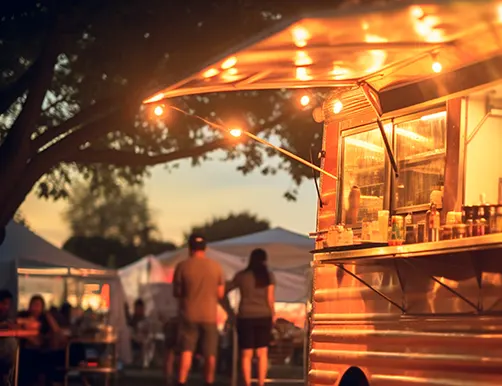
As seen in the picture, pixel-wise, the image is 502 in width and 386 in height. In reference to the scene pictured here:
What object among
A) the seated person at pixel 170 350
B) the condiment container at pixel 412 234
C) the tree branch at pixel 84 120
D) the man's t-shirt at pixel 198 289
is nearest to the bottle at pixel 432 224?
the condiment container at pixel 412 234

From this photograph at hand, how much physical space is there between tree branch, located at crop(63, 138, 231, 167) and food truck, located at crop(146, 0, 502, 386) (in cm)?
780

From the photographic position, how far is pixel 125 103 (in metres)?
15.6

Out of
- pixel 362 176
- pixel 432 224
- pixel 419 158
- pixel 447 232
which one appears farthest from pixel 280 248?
pixel 447 232

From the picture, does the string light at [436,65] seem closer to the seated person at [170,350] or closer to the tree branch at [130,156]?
the seated person at [170,350]

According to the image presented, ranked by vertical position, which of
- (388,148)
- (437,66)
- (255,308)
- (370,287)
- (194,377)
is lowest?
(194,377)

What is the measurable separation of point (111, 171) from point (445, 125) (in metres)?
15.1

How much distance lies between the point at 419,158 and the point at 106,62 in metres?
9.01

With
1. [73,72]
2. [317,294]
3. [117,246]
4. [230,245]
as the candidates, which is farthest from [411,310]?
[117,246]

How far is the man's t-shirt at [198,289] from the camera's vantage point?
13031 mm

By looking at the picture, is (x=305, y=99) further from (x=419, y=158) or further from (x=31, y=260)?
(x=31, y=260)

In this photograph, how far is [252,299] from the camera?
14000 mm

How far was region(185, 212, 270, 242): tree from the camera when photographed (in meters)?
71.3

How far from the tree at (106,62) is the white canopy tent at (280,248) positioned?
12.0 ft

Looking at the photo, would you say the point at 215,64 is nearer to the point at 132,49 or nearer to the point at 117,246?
the point at 132,49
